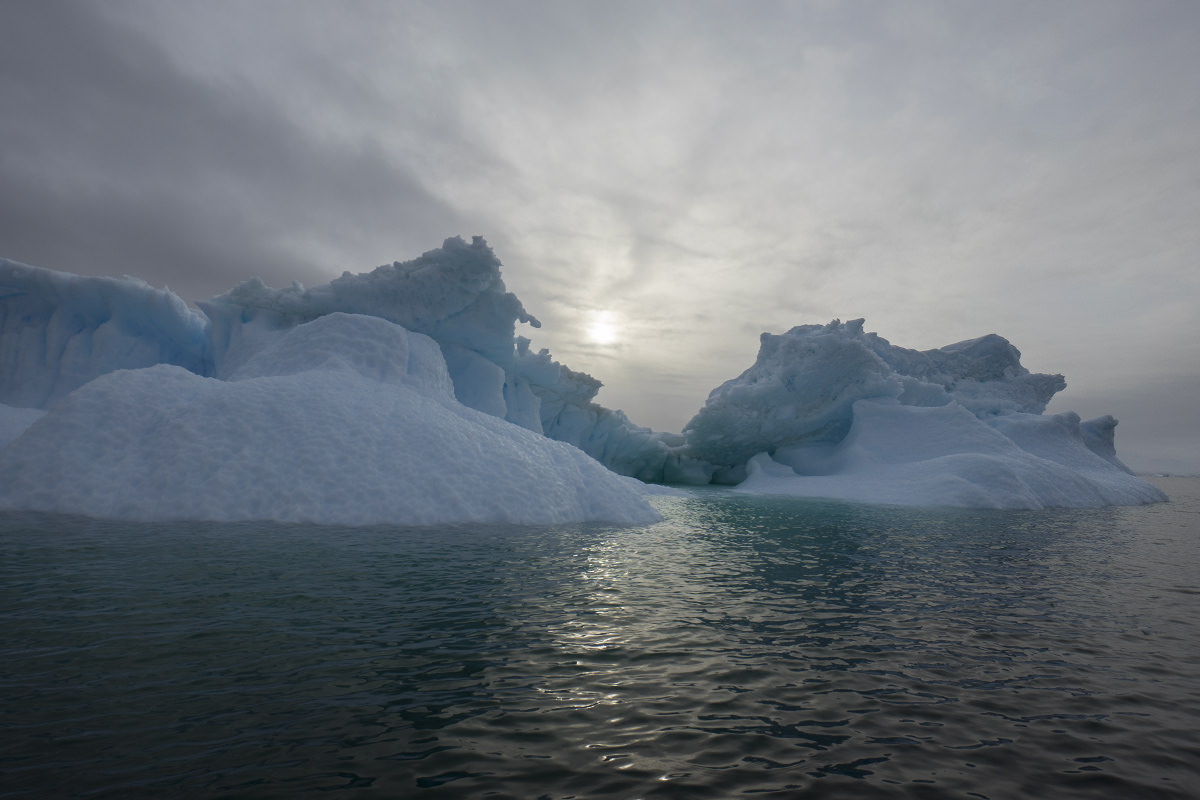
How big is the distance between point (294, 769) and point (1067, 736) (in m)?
5.93

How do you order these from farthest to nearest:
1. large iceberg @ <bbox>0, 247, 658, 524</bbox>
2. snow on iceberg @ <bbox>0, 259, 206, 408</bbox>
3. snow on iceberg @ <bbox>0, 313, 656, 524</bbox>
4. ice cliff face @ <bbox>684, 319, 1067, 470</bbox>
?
ice cliff face @ <bbox>684, 319, 1067, 470</bbox>, snow on iceberg @ <bbox>0, 259, 206, 408</bbox>, large iceberg @ <bbox>0, 247, 658, 524</bbox>, snow on iceberg @ <bbox>0, 313, 656, 524</bbox>

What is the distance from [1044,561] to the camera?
1239 centimetres

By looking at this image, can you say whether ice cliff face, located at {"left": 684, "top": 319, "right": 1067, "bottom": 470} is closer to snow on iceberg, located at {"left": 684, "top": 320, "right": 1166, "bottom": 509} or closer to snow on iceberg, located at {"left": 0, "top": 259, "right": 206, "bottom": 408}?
snow on iceberg, located at {"left": 684, "top": 320, "right": 1166, "bottom": 509}

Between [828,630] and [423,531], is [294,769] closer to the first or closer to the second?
[828,630]

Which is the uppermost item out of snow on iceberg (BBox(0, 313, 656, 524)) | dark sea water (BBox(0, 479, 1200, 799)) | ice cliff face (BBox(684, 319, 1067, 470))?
ice cliff face (BBox(684, 319, 1067, 470))

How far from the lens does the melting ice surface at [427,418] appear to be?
1446 centimetres

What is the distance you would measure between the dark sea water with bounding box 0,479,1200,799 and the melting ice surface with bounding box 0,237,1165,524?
4093 mm

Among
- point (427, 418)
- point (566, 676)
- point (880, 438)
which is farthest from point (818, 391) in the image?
point (566, 676)

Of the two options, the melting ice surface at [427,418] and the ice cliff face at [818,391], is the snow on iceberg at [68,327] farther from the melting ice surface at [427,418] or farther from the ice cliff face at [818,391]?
the ice cliff face at [818,391]

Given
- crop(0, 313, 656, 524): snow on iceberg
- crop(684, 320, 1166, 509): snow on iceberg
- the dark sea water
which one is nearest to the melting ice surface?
crop(0, 313, 656, 524): snow on iceberg

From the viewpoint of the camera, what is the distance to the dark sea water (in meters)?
3.73

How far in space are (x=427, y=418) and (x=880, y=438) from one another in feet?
97.4

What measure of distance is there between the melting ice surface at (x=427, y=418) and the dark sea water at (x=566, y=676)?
4.09m

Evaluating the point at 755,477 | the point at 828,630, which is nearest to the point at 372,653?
the point at 828,630
